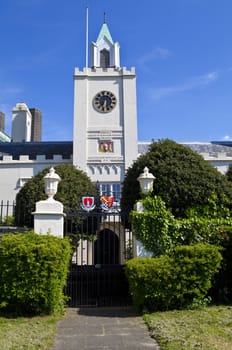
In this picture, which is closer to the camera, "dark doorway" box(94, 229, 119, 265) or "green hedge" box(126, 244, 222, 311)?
"green hedge" box(126, 244, 222, 311)

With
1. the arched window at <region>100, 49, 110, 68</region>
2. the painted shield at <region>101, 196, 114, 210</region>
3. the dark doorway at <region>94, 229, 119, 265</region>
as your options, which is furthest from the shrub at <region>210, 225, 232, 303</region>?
the arched window at <region>100, 49, 110, 68</region>

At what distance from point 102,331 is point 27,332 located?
4.28ft

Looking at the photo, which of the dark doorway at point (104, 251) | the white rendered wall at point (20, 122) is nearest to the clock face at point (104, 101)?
the white rendered wall at point (20, 122)

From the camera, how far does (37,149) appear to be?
30.8m

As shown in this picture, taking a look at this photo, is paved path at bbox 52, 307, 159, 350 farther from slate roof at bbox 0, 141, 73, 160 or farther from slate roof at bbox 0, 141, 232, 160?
slate roof at bbox 0, 141, 232, 160

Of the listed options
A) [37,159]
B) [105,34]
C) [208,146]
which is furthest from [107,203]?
[105,34]

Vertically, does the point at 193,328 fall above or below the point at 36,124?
below

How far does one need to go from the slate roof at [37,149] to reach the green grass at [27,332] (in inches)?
902

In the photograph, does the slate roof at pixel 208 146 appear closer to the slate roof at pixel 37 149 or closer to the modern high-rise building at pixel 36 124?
the slate roof at pixel 37 149

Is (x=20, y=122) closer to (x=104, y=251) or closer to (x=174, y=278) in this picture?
(x=104, y=251)

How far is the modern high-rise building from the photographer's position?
3934 centimetres

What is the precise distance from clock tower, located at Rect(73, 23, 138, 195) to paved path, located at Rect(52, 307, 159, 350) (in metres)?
18.7

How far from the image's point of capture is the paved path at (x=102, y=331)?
16.9ft

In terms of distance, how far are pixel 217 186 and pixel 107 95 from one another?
15510 millimetres
